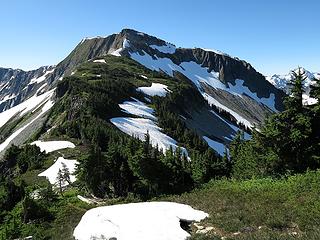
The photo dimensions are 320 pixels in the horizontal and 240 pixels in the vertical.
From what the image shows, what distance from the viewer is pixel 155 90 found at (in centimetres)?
15700

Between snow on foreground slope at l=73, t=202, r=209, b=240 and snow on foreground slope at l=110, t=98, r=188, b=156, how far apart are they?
5797 centimetres

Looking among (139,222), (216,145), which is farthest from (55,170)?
(216,145)

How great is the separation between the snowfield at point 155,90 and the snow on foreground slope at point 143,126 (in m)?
24.5

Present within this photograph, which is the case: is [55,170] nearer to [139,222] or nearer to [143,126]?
[139,222]

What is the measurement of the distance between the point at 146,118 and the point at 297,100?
80.6 metres

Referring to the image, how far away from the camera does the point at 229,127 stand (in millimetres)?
157000

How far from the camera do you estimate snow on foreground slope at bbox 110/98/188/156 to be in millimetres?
93000

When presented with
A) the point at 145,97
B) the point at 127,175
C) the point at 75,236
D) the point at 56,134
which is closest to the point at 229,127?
the point at 145,97

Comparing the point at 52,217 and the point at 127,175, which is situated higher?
the point at 127,175

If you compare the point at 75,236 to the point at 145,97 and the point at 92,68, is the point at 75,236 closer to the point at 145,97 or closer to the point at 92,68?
the point at 145,97

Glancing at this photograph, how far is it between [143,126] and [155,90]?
54108mm

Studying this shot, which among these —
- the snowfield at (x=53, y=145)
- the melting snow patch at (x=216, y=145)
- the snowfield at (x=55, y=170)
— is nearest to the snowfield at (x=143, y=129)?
the snowfield at (x=53, y=145)

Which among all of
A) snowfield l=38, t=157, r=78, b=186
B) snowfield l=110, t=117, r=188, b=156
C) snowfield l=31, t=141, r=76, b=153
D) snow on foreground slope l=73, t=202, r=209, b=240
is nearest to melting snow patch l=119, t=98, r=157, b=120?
snowfield l=110, t=117, r=188, b=156

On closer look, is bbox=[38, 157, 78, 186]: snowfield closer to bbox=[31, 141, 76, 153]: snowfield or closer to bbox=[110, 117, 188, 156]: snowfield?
bbox=[31, 141, 76, 153]: snowfield
